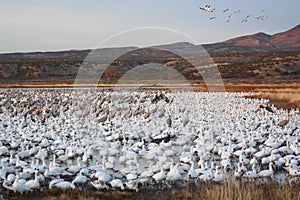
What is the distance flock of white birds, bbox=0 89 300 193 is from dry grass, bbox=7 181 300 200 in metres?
0.23

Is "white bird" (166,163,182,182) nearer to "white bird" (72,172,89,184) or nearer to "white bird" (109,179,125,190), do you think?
"white bird" (109,179,125,190)

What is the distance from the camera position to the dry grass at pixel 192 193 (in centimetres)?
660

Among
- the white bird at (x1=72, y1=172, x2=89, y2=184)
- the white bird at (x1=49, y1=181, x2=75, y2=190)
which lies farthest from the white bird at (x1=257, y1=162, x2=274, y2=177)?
the white bird at (x1=49, y1=181, x2=75, y2=190)

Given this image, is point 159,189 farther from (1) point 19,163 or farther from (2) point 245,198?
(1) point 19,163

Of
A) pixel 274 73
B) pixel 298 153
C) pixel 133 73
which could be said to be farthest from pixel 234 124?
pixel 133 73

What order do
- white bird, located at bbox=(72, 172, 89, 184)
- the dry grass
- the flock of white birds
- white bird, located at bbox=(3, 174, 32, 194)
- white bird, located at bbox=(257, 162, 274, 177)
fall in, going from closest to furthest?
the dry grass < white bird, located at bbox=(3, 174, 32, 194) < white bird, located at bbox=(72, 172, 89, 184) < the flock of white birds < white bird, located at bbox=(257, 162, 274, 177)

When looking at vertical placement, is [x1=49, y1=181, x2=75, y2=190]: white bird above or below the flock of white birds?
below

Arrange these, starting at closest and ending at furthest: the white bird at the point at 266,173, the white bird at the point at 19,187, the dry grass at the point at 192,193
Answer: the dry grass at the point at 192,193 < the white bird at the point at 19,187 < the white bird at the point at 266,173

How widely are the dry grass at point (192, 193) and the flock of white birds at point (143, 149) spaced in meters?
0.23

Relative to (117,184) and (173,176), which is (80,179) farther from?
(173,176)

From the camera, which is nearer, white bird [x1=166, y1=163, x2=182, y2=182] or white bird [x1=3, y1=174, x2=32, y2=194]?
white bird [x1=3, y1=174, x2=32, y2=194]

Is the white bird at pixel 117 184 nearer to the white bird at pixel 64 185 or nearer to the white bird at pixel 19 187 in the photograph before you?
the white bird at pixel 64 185

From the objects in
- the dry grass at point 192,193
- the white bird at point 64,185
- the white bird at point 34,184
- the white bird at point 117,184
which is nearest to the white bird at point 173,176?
the dry grass at point 192,193

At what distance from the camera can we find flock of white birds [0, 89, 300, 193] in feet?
27.4
